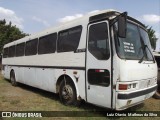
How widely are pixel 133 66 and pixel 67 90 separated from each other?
8.71ft

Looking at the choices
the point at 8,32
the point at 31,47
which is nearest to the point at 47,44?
the point at 31,47

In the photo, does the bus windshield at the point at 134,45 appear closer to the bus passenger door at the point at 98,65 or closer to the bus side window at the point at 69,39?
the bus passenger door at the point at 98,65

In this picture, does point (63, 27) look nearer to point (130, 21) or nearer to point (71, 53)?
point (71, 53)

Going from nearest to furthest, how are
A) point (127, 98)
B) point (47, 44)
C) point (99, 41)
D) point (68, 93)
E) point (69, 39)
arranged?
1. point (127, 98)
2. point (99, 41)
3. point (68, 93)
4. point (69, 39)
5. point (47, 44)

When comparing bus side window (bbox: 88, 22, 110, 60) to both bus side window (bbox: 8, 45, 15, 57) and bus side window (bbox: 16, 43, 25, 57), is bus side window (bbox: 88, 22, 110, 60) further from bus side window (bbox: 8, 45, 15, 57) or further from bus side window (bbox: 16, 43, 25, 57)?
bus side window (bbox: 8, 45, 15, 57)

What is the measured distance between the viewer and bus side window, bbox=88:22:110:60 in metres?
6.35

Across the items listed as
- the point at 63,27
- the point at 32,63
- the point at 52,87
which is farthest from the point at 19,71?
the point at 63,27

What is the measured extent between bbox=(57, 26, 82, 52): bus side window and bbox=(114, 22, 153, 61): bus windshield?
1.66 meters

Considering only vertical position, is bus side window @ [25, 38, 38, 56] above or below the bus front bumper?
above

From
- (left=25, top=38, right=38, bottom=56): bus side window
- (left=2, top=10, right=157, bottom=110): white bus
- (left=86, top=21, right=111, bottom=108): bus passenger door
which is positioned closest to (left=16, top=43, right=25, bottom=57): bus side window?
(left=25, top=38, right=38, bottom=56): bus side window

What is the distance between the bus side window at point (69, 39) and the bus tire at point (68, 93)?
1177 millimetres

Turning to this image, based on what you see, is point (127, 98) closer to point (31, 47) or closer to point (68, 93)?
point (68, 93)

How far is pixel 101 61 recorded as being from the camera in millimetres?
6438

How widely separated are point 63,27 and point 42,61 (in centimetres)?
203
